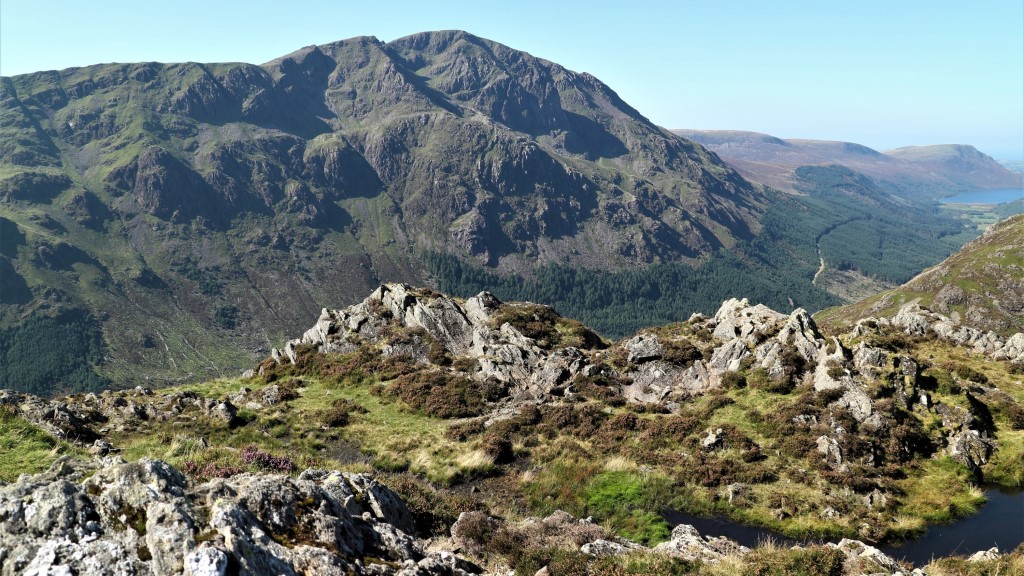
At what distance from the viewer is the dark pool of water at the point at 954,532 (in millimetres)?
22281

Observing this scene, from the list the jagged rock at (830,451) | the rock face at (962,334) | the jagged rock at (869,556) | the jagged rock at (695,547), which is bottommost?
the jagged rock at (830,451)

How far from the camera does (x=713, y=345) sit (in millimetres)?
46469

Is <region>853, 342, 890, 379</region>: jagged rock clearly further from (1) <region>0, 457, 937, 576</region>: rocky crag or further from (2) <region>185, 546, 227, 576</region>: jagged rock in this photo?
(2) <region>185, 546, 227, 576</region>: jagged rock

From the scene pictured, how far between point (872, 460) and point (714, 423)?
9.14m

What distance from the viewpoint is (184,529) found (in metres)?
10.2

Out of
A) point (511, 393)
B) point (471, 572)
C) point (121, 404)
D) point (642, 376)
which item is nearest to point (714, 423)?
point (642, 376)

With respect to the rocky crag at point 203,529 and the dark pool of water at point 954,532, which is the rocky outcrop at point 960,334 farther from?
the rocky crag at point 203,529

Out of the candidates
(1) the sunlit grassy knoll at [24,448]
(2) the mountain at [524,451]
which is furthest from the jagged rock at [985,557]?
(1) the sunlit grassy knoll at [24,448]

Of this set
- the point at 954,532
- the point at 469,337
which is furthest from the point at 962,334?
the point at 469,337

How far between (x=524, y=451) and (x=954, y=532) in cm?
2227

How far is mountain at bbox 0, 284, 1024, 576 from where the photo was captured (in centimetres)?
1161

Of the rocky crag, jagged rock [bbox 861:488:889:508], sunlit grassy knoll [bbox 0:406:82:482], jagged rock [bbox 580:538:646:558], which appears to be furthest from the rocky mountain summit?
sunlit grassy knoll [bbox 0:406:82:482]

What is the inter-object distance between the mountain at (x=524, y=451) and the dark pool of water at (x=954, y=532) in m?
0.24

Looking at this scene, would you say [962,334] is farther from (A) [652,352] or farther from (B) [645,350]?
(B) [645,350]
